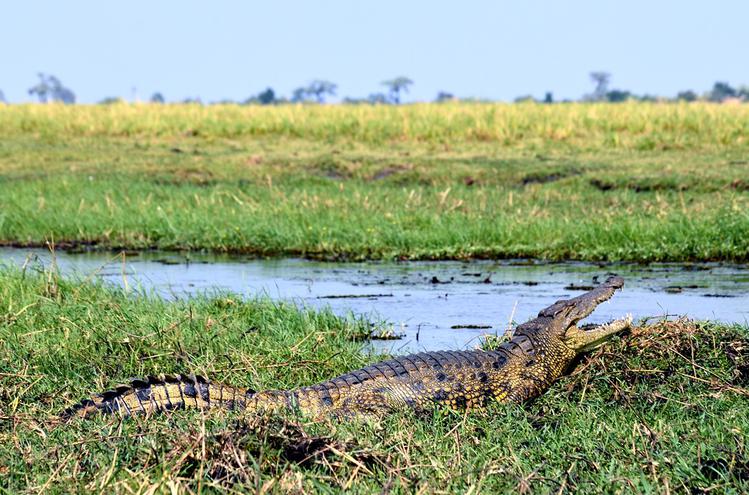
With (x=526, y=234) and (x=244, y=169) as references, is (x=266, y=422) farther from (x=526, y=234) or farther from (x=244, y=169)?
(x=244, y=169)

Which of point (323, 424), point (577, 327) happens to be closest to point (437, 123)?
point (577, 327)

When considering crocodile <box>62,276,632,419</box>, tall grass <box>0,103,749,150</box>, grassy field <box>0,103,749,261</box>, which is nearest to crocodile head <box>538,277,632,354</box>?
crocodile <box>62,276,632,419</box>

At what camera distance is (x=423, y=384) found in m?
5.25

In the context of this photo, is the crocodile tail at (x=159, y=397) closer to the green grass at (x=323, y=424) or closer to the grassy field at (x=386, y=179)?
the green grass at (x=323, y=424)

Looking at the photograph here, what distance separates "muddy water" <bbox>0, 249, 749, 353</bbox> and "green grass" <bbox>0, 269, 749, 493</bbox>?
0.82 m

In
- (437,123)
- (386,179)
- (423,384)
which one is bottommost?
(386,179)

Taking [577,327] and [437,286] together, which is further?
[437,286]

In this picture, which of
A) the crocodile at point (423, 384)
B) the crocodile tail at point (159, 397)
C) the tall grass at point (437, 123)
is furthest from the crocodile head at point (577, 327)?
the tall grass at point (437, 123)

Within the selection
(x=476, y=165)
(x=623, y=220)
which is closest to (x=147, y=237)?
(x=623, y=220)

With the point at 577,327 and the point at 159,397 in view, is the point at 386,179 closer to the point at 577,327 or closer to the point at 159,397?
the point at 577,327

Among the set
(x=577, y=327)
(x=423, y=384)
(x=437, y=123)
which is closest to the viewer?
(x=423, y=384)

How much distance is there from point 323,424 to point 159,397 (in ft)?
2.77

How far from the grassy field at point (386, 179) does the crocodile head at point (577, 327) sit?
15.0 ft

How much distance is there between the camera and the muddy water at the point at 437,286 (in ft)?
24.8
